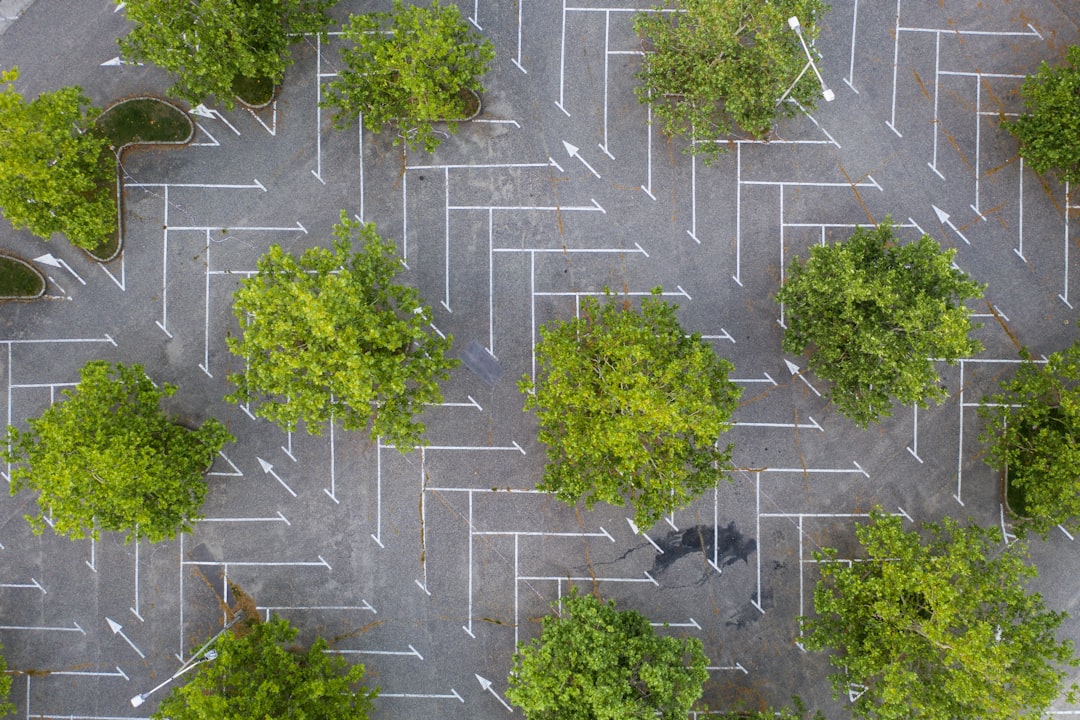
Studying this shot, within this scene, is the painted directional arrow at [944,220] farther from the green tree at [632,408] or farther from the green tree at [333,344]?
the green tree at [333,344]

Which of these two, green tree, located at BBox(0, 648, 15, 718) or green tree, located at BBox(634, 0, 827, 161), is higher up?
green tree, located at BBox(634, 0, 827, 161)

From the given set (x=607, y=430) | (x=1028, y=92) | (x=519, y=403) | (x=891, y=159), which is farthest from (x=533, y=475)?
(x=1028, y=92)

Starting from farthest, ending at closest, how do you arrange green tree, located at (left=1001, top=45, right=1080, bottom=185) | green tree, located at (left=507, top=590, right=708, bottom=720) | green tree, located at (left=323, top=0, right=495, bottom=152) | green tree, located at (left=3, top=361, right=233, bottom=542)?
green tree, located at (left=1001, top=45, right=1080, bottom=185)
green tree, located at (left=323, top=0, right=495, bottom=152)
green tree, located at (left=3, top=361, right=233, bottom=542)
green tree, located at (left=507, top=590, right=708, bottom=720)

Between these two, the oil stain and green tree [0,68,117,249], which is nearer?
green tree [0,68,117,249]

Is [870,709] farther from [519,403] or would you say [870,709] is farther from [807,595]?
[519,403]

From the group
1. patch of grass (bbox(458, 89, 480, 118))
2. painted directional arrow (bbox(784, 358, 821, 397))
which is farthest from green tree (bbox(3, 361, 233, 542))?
painted directional arrow (bbox(784, 358, 821, 397))

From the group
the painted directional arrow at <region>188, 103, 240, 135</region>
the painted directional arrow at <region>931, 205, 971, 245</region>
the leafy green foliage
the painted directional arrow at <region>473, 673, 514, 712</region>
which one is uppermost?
the painted directional arrow at <region>188, 103, 240, 135</region>

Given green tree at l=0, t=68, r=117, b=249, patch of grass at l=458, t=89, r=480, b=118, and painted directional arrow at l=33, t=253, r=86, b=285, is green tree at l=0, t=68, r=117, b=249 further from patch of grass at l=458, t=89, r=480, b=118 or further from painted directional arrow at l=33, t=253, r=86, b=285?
patch of grass at l=458, t=89, r=480, b=118

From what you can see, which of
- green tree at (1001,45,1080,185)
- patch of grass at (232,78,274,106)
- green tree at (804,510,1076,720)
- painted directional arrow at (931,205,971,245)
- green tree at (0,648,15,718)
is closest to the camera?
green tree at (804,510,1076,720)
